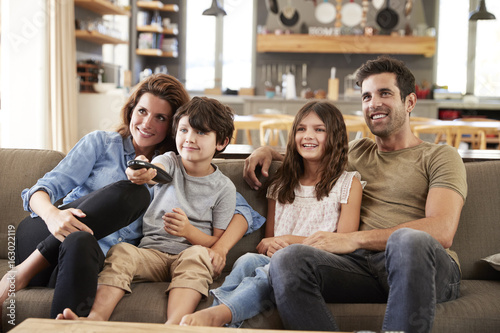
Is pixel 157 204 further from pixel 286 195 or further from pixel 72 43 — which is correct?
pixel 72 43

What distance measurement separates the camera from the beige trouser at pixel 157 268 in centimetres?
153

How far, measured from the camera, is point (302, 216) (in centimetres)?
183

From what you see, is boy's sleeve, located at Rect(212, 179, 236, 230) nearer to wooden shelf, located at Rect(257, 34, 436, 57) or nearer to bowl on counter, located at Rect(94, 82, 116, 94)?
bowl on counter, located at Rect(94, 82, 116, 94)

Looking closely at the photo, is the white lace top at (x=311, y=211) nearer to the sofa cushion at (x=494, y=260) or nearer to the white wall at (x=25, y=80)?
the sofa cushion at (x=494, y=260)

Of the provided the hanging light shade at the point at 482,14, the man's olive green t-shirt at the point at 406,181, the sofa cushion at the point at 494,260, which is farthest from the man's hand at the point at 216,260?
the hanging light shade at the point at 482,14

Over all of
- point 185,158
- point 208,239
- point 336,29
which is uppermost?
point 336,29

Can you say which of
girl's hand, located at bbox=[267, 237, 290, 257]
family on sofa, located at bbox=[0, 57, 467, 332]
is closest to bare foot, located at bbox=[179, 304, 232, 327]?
family on sofa, located at bbox=[0, 57, 467, 332]

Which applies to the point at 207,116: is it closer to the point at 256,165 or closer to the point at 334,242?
the point at 256,165

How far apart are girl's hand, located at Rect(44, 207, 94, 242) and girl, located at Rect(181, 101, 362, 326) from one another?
0.49 meters

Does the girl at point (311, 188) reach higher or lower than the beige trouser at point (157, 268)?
higher

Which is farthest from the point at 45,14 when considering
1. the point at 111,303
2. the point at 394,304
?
the point at 394,304

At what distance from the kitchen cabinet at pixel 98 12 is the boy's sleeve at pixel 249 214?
13.0 feet

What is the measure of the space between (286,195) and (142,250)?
53 centimetres

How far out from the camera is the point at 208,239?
1.77m
